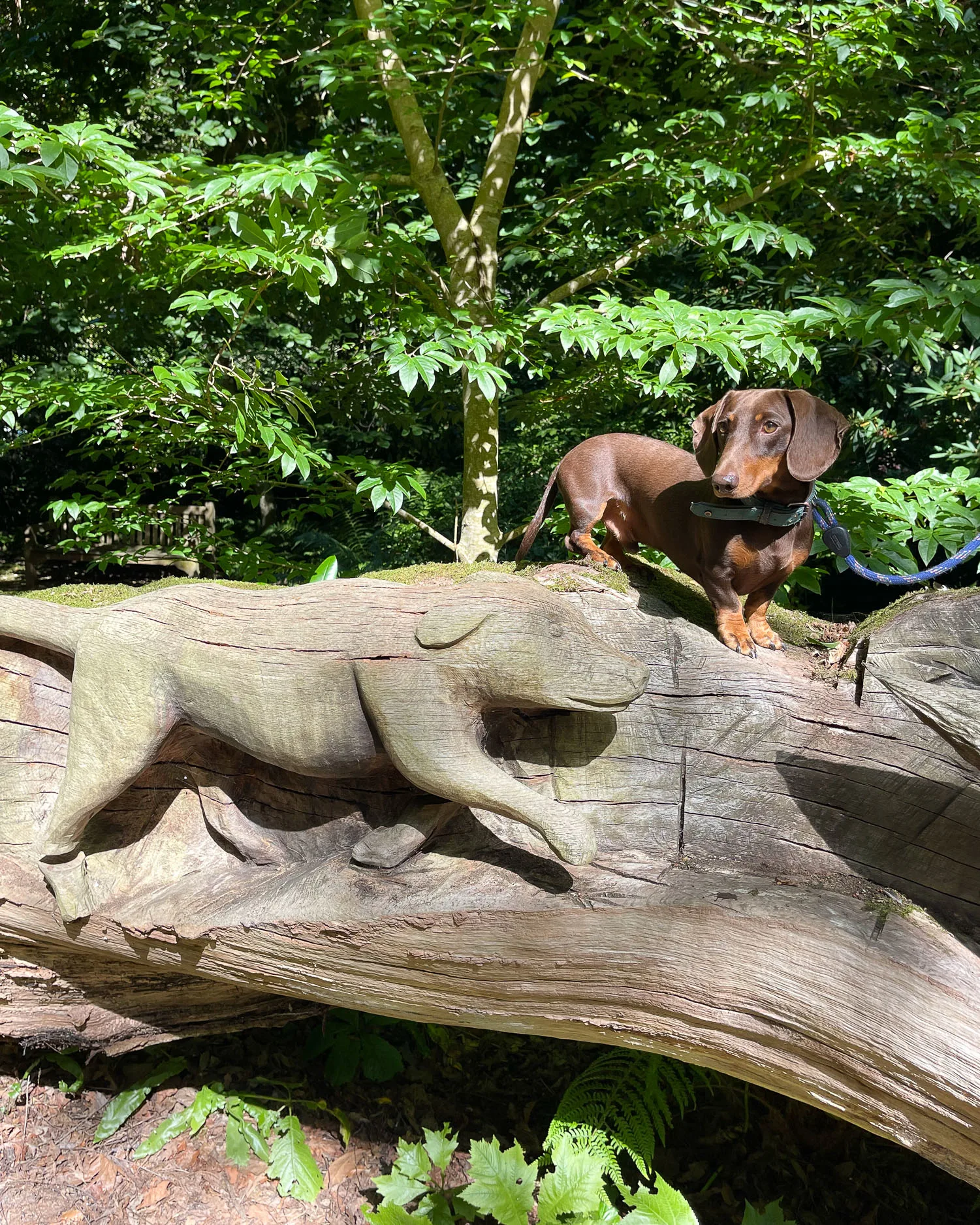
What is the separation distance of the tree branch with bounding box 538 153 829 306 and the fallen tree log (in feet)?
7.10

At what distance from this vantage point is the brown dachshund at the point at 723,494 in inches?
78.7

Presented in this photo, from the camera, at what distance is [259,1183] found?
9.57 feet

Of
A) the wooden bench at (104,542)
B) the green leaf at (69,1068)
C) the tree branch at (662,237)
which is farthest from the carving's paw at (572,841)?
the wooden bench at (104,542)

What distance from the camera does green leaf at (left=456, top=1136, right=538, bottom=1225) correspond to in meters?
2.37

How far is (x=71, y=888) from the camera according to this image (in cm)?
240

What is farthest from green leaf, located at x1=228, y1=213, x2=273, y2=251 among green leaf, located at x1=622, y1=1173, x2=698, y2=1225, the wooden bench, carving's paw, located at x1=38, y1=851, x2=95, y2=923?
the wooden bench

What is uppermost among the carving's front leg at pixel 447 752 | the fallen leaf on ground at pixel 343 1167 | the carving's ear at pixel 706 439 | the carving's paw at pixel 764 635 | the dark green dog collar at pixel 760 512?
the carving's ear at pixel 706 439

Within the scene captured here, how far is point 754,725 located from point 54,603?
6.69 feet

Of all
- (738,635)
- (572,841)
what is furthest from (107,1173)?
(738,635)

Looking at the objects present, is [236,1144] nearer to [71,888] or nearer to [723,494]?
[71,888]

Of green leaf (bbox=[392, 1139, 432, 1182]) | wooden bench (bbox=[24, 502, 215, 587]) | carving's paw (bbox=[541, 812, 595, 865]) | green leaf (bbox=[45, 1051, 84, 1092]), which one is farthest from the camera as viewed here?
wooden bench (bbox=[24, 502, 215, 587])

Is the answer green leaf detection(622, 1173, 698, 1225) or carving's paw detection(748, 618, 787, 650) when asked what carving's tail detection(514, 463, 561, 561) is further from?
green leaf detection(622, 1173, 698, 1225)

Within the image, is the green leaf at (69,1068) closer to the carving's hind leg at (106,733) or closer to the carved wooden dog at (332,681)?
the carved wooden dog at (332,681)

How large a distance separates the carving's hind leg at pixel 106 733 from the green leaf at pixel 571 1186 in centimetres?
165
